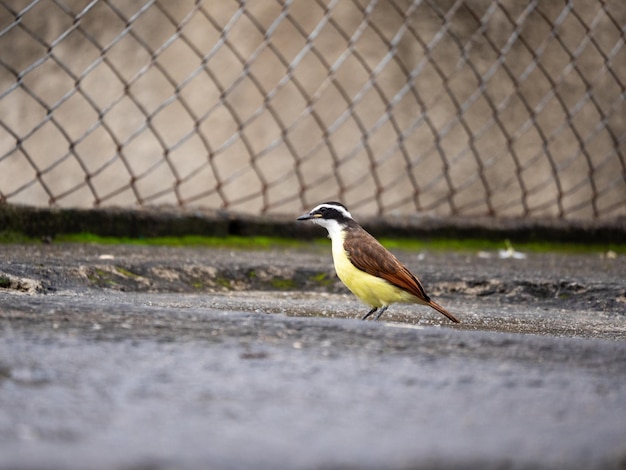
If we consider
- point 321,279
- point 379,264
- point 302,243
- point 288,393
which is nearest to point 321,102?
point 302,243

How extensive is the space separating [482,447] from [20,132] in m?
5.04

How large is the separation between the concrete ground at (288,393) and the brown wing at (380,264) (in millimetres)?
400

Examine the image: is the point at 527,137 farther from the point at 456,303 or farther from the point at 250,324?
the point at 250,324

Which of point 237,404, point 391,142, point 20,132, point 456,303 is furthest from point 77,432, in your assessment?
point 391,142

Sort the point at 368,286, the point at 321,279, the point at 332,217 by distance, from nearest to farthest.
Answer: the point at 368,286, the point at 332,217, the point at 321,279

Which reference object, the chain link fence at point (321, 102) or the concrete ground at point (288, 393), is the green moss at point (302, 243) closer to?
the concrete ground at point (288, 393)

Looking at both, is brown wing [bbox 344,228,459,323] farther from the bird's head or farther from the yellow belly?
the bird's head

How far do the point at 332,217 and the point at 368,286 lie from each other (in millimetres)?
399

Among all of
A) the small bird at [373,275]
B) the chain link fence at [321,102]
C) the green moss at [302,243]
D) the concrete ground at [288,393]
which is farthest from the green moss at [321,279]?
the chain link fence at [321,102]

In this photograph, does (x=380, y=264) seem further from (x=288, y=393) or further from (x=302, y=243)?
(x=288, y=393)

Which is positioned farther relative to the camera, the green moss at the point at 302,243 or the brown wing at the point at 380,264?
the green moss at the point at 302,243

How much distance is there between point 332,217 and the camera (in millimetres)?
3217

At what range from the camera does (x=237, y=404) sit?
4.40 feet

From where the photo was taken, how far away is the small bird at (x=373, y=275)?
2.83 metres
